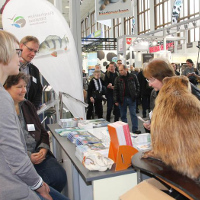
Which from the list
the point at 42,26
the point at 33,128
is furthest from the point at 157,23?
the point at 33,128

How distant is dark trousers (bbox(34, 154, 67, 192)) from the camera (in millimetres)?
1947

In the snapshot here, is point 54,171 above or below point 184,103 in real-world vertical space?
below

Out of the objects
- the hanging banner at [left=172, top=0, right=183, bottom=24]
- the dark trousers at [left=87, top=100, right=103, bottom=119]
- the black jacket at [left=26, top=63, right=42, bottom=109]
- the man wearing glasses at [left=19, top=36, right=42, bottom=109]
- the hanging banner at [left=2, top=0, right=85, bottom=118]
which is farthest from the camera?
the hanging banner at [left=172, top=0, right=183, bottom=24]

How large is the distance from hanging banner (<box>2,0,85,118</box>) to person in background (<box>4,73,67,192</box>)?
3.26 ft

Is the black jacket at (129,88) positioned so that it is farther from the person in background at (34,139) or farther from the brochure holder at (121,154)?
the brochure holder at (121,154)

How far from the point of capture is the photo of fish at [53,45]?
2.98 m

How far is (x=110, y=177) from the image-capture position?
1.45m

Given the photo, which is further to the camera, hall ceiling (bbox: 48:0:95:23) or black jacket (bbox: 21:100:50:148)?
hall ceiling (bbox: 48:0:95:23)

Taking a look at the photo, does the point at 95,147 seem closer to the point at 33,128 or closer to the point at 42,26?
the point at 33,128

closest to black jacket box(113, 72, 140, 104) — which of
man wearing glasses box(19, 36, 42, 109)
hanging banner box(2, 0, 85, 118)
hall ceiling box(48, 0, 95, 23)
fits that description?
hanging banner box(2, 0, 85, 118)

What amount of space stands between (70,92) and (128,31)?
15104 mm

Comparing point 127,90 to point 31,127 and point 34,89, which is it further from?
point 31,127

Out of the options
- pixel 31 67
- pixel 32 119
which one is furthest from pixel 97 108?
pixel 32 119

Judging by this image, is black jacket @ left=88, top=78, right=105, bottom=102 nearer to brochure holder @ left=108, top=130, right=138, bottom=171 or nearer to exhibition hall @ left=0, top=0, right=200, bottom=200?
exhibition hall @ left=0, top=0, right=200, bottom=200
